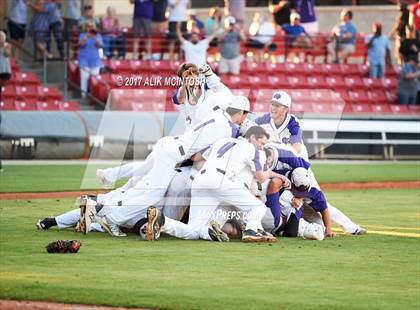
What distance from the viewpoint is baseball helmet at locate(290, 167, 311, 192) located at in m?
14.4

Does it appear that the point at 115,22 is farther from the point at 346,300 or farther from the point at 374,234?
the point at 346,300

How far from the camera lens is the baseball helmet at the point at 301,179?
1437 cm

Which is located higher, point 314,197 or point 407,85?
point 314,197

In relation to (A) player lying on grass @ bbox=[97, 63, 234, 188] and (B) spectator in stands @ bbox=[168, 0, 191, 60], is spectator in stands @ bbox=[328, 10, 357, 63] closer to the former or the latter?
(B) spectator in stands @ bbox=[168, 0, 191, 60]

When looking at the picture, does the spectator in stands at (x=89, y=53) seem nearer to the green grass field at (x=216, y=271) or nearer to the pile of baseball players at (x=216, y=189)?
the green grass field at (x=216, y=271)

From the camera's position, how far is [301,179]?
47.1ft

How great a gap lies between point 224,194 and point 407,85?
21812mm

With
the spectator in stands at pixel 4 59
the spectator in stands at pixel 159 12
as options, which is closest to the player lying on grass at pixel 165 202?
the spectator in stands at pixel 4 59

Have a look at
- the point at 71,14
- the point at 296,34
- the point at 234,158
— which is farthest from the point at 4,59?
the point at 234,158

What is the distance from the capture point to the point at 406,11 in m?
36.2

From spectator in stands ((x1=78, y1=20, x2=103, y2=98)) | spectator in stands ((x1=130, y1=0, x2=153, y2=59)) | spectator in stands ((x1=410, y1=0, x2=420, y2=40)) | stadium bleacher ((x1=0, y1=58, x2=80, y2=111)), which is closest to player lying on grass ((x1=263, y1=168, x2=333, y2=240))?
stadium bleacher ((x1=0, y1=58, x2=80, y2=111))

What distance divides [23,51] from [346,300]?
23127 millimetres

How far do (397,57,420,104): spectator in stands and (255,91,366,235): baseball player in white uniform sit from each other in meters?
19.4

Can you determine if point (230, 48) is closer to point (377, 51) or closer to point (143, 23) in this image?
point (143, 23)
